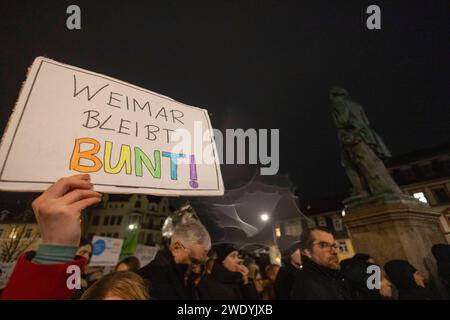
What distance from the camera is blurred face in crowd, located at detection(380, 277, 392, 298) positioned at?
10.4 ft

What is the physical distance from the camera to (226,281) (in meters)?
3.32

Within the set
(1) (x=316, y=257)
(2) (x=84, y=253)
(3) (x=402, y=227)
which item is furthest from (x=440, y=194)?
(2) (x=84, y=253)

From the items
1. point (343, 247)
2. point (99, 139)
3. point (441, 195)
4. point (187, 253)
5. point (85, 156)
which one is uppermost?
point (441, 195)

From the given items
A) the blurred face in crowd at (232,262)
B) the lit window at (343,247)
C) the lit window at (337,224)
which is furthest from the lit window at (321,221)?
the blurred face in crowd at (232,262)

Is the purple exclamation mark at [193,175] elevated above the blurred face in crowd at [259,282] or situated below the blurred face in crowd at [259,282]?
above

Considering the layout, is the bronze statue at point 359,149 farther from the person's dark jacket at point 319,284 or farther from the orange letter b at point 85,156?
the orange letter b at point 85,156

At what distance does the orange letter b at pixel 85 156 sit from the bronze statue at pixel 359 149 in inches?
199

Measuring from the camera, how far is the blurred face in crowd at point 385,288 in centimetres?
318

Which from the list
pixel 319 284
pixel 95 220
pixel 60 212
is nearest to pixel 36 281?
pixel 60 212

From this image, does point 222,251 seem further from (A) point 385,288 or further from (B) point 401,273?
(B) point 401,273

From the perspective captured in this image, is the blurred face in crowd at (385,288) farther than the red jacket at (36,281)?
Yes

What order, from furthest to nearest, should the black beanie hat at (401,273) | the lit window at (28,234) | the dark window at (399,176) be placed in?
the lit window at (28,234) → the dark window at (399,176) → the black beanie hat at (401,273)

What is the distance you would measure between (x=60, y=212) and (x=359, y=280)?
3667 millimetres
